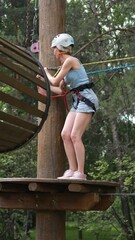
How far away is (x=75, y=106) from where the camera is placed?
3.54 metres

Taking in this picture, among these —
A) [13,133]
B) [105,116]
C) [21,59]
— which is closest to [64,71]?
[21,59]

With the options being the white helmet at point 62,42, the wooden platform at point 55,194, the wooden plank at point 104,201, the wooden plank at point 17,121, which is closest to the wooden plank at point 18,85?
the wooden plank at point 17,121

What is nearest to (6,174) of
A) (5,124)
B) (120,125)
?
(120,125)

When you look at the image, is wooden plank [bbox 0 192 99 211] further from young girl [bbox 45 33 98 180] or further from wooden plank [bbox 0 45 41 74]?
wooden plank [bbox 0 45 41 74]

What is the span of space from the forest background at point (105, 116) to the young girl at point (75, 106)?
4516 mm

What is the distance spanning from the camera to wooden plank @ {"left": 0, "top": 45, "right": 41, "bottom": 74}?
319cm

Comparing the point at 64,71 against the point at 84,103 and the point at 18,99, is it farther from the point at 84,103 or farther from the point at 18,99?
the point at 18,99

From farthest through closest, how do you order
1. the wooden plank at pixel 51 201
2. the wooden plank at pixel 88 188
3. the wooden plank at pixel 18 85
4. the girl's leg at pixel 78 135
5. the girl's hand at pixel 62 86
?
the girl's hand at pixel 62 86
the girl's leg at pixel 78 135
the wooden plank at pixel 51 201
the wooden plank at pixel 88 188
the wooden plank at pixel 18 85

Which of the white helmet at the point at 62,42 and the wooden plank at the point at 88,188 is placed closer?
the wooden plank at the point at 88,188

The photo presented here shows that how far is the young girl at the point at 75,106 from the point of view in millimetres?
3471

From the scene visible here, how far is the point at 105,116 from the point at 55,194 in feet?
21.5

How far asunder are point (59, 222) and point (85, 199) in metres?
0.36

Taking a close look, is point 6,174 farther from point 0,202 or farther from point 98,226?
point 0,202

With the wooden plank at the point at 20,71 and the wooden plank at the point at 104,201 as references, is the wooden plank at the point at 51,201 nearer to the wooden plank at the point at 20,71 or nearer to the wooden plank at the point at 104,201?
the wooden plank at the point at 104,201
